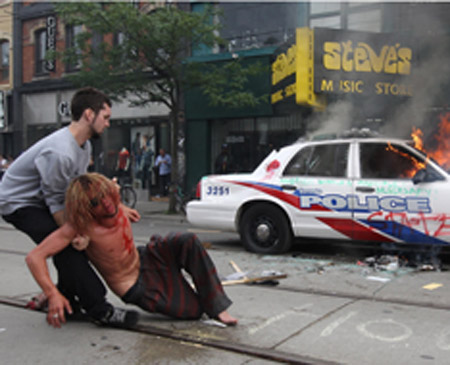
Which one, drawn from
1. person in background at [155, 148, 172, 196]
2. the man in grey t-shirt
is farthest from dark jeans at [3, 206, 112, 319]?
person in background at [155, 148, 172, 196]

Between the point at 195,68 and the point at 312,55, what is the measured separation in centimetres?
408

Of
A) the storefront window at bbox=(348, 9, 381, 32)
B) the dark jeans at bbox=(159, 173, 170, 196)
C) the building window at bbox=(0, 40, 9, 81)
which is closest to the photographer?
the storefront window at bbox=(348, 9, 381, 32)

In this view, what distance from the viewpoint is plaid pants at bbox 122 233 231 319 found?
3.76 m

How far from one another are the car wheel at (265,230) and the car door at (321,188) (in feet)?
0.60

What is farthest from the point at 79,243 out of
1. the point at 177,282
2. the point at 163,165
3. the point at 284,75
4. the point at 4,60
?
the point at 4,60

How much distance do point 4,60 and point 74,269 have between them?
70.1ft

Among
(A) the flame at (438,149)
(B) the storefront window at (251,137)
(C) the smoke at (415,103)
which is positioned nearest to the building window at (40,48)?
(B) the storefront window at (251,137)

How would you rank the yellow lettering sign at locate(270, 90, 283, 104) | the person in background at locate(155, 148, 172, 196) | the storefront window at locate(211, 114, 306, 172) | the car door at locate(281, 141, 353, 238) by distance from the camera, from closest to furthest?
the car door at locate(281, 141, 353, 238) < the yellow lettering sign at locate(270, 90, 283, 104) < the storefront window at locate(211, 114, 306, 172) < the person in background at locate(155, 148, 172, 196)

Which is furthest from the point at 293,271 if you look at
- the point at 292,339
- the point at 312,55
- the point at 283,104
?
the point at 283,104

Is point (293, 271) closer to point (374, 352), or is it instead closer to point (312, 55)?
point (374, 352)

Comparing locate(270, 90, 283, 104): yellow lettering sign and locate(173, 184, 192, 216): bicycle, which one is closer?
locate(270, 90, 283, 104): yellow lettering sign

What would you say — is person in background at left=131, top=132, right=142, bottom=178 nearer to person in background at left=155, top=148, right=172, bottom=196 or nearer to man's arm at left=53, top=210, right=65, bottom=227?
person in background at left=155, top=148, right=172, bottom=196

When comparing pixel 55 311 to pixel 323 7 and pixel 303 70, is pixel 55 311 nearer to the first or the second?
pixel 303 70

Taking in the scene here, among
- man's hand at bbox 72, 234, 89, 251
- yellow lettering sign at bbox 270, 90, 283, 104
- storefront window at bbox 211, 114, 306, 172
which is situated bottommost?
man's hand at bbox 72, 234, 89, 251
